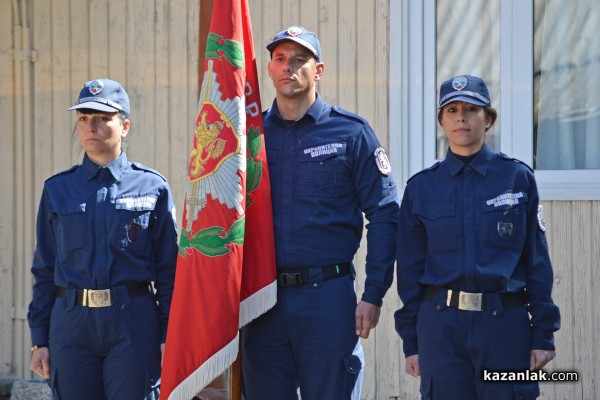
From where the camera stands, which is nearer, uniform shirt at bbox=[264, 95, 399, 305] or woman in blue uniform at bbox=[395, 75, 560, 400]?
woman in blue uniform at bbox=[395, 75, 560, 400]

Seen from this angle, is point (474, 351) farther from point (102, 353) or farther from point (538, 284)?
point (102, 353)

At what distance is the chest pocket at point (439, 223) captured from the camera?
3.90 metres

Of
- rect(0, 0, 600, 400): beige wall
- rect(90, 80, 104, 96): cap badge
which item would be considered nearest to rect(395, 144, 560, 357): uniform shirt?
rect(90, 80, 104, 96): cap badge

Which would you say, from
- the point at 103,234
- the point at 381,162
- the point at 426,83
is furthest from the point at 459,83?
the point at 426,83

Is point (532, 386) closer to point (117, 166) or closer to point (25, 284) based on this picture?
point (117, 166)

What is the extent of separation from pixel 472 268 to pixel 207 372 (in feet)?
3.87

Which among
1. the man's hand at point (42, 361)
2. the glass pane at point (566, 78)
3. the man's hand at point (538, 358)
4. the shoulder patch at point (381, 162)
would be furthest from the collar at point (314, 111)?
the glass pane at point (566, 78)

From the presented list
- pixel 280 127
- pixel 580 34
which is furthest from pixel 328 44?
pixel 280 127

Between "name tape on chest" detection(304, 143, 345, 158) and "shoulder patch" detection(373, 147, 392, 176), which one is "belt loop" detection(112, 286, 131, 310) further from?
"shoulder patch" detection(373, 147, 392, 176)

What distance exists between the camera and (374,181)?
13.5 ft

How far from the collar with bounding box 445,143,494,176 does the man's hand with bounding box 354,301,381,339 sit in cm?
66

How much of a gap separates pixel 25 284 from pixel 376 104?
112 inches

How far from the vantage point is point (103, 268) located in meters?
4.12

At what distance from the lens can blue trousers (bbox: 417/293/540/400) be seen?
375 cm
